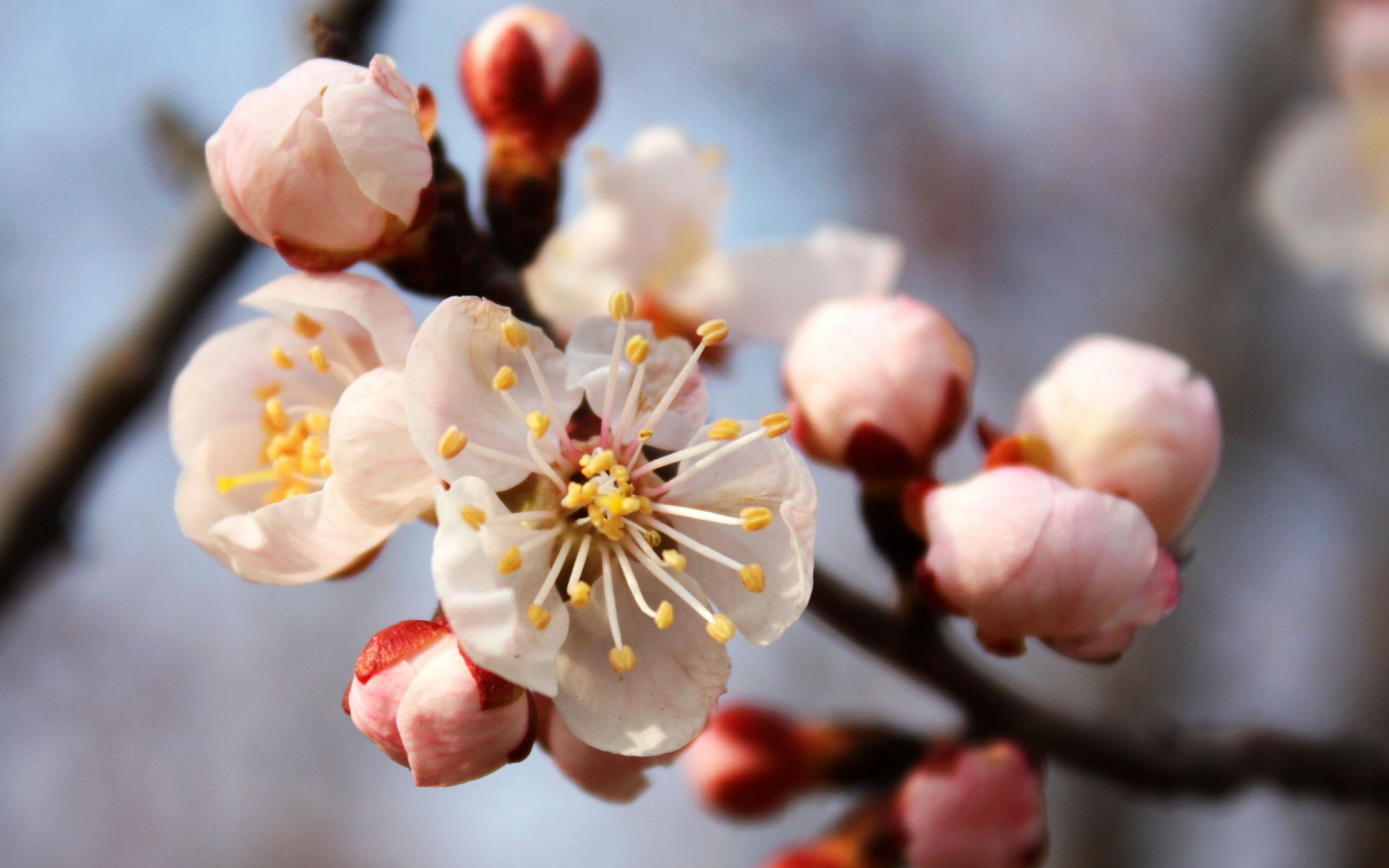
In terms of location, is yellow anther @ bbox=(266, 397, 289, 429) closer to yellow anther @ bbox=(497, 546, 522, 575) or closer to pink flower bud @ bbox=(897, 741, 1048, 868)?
yellow anther @ bbox=(497, 546, 522, 575)

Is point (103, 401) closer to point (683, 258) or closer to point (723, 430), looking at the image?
point (683, 258)

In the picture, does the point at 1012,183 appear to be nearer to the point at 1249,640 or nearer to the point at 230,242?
the point at 1249,640

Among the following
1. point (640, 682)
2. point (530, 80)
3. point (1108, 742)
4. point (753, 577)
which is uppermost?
point (530, 80)

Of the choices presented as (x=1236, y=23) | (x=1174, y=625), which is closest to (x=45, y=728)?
(x=1174, y=625)

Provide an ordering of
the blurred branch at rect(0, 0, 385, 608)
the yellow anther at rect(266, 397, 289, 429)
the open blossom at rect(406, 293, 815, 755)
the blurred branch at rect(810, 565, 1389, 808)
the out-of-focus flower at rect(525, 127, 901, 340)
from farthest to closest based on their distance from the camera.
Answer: the blurred branch at rect(0, 0, 385, 608), the out-of-focus flower at rect(525, 127, 901, 340), the blurred branch at rect(810, 565, 1389, 808), the yellow anther at rect(266, 397, 289, 429), the open blossom at rect(406, 293, 815, 755)

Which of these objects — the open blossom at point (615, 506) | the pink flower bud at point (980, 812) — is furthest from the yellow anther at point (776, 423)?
the pink flower bud at point (980, 812)

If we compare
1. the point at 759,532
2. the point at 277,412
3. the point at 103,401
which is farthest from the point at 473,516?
the point at 103,401

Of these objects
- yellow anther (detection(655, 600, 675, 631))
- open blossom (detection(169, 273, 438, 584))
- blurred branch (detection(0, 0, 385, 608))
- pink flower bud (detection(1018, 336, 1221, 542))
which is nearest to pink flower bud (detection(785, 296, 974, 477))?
pink flower bud (detection(1018, 336, 1221, 542))

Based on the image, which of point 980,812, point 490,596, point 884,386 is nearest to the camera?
point 490,596
